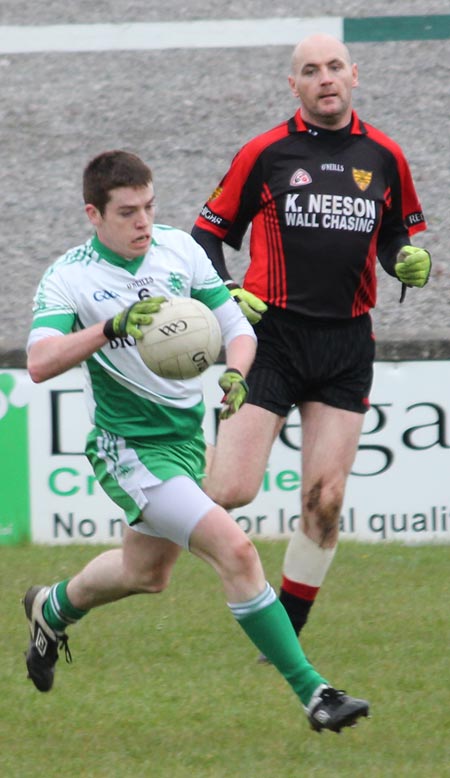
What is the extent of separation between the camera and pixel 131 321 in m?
4.63

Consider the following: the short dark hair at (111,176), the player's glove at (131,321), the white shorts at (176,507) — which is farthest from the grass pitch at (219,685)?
the short dark hair at (111,176)

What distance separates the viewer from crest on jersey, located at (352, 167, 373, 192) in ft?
20.4

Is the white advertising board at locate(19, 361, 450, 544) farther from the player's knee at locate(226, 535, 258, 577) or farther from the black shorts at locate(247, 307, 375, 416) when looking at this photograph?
the player's knee at locate(226, 535, 258, 577)

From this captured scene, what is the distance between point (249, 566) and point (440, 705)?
3.96 feet

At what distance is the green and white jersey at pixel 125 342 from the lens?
5039mm

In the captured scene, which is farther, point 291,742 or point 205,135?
point 205,135

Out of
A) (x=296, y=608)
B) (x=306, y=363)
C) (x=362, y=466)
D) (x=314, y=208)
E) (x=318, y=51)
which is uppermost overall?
(x=318, y=51)

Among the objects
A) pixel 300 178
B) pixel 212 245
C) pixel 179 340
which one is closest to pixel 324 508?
pixel 212 245

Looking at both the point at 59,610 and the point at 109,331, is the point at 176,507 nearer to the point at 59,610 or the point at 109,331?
the point at 109,331

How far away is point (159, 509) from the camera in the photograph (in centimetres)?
489

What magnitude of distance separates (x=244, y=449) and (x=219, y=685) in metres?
0.97

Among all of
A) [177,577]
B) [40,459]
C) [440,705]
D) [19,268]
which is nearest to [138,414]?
[440,705]

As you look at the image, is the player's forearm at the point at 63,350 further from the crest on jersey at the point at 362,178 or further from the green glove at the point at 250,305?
the crest on jersey at the point at 362,178

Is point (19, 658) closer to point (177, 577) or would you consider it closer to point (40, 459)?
point (177, 577)
